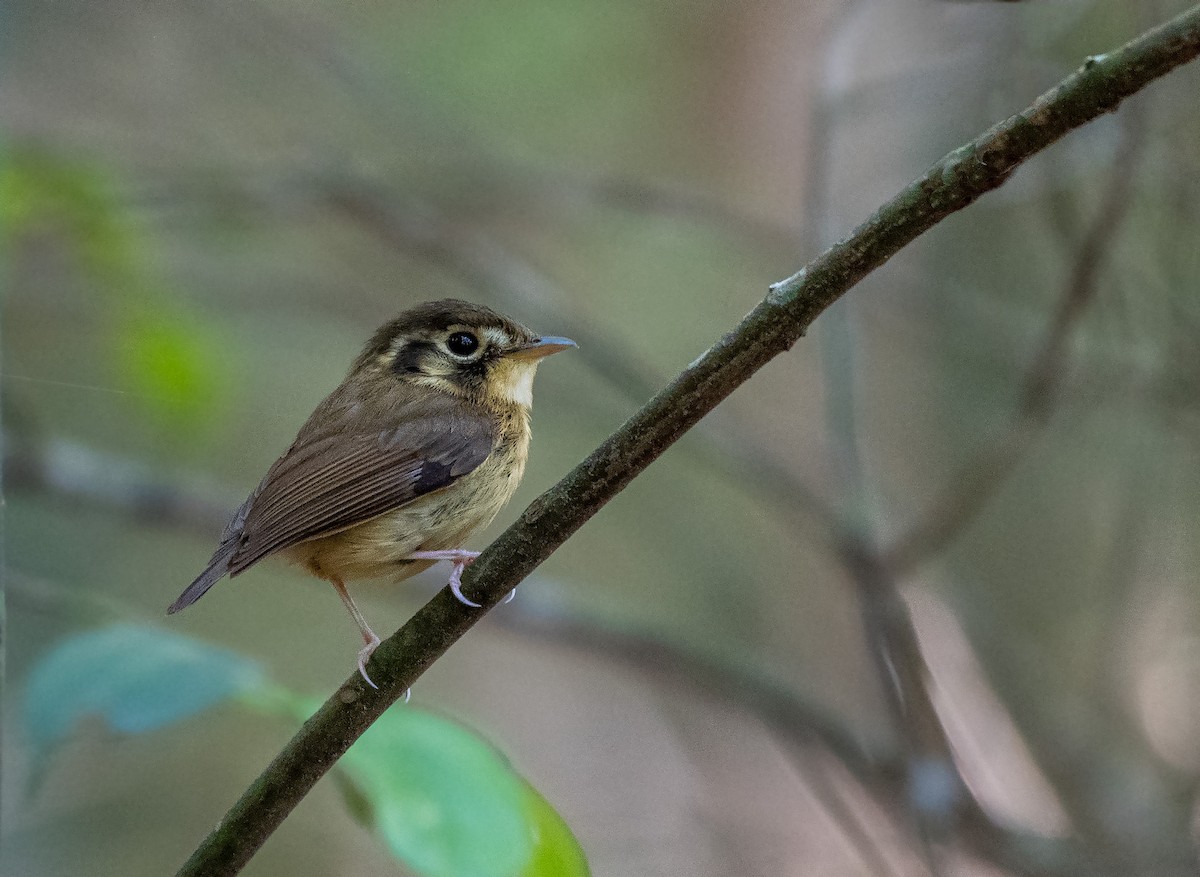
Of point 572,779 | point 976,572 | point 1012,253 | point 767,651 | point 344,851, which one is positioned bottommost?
point 344,851

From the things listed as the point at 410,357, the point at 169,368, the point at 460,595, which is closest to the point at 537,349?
the point at 410,357

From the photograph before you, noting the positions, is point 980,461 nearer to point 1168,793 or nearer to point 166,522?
point 1168,793

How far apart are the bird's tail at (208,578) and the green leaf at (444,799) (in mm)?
938

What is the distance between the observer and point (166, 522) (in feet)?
16.4

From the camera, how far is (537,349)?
12.7 feet

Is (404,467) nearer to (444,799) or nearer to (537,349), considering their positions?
(537,349)


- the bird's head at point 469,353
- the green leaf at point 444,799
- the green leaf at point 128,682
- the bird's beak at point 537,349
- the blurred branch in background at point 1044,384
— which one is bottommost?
the green leaf at point 128,682

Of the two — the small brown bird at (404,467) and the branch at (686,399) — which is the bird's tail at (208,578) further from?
the branch at (686,399)

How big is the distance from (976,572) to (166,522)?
3568mm

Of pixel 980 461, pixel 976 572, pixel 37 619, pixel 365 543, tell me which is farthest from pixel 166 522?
pixel 976 572

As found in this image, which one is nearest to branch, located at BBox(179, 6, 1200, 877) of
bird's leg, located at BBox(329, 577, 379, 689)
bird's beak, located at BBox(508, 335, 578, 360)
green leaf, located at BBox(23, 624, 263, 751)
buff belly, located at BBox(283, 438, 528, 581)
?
green leaf, located at BBox(23, 624, 263, 751)

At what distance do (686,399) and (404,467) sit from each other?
155 cm

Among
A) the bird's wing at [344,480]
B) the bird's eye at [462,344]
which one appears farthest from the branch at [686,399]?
the bird's eye at [462,344]

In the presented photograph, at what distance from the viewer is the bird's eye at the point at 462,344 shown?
3920 mm
